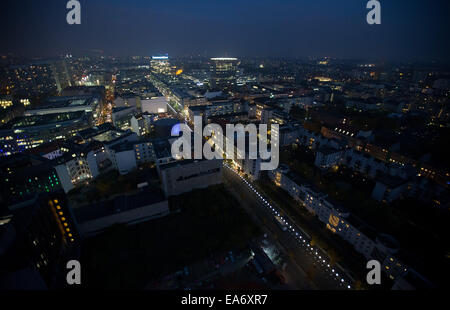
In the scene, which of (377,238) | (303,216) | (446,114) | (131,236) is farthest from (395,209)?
(446,114)

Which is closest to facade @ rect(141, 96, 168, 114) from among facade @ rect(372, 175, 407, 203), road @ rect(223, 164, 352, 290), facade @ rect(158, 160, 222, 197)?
facade @ rect(158, 160, 222, 197)

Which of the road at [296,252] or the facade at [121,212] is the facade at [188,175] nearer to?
the facade at [121,212]

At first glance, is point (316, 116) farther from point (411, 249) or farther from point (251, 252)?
point (251, 252)

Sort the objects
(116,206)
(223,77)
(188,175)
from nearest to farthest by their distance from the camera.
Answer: (116,206), (188,175), (223,77)

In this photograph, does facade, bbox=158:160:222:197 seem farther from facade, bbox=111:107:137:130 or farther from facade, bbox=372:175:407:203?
facade, bbox=111:107:137:130

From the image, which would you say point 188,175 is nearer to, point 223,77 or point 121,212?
point 121,212

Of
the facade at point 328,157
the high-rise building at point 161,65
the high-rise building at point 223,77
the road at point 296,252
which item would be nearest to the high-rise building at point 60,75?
the high-rise building at point 161,65

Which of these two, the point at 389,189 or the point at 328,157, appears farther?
the point at 328,157

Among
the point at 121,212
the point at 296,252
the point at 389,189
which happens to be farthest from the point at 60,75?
the point at 389,189
